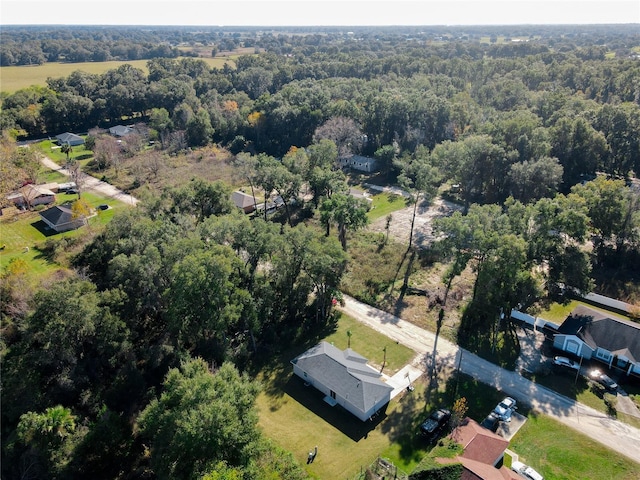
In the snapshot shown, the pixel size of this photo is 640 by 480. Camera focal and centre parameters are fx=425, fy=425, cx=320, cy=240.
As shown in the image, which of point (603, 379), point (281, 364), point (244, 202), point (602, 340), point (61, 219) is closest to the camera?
point (603, 379)

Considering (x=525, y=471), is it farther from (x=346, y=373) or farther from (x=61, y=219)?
(x=61, y=219)

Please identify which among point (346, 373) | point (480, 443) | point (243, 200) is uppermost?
point (480, 443)

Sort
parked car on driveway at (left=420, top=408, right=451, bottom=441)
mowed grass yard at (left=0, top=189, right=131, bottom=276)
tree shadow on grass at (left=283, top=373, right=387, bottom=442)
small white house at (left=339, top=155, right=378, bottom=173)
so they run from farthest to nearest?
small white house at (left=339, top=155, right=378, bottom=173), mowed grass yard at (left=0, top=189, right=131, bottom=276), tree shadow on grass at (left=283, top=373, right=387, bottom=442), parked car on driveway at (left=420, top=408, right=451, bottom=441)

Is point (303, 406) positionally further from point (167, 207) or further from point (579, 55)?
point (579, 55)

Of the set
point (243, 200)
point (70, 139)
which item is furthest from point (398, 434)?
point (70, 139)

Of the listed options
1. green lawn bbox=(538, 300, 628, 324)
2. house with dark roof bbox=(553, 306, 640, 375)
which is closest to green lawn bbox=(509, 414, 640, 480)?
house with dark roof bbox=(553, 306, 640, 375)

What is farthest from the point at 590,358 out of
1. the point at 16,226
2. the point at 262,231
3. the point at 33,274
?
the point at 16,226

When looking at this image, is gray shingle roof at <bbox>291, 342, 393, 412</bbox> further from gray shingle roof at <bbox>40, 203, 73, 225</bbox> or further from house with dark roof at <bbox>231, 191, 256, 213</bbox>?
gray shingle roof at <bbox>40, 203, 73, 225</bbox>
